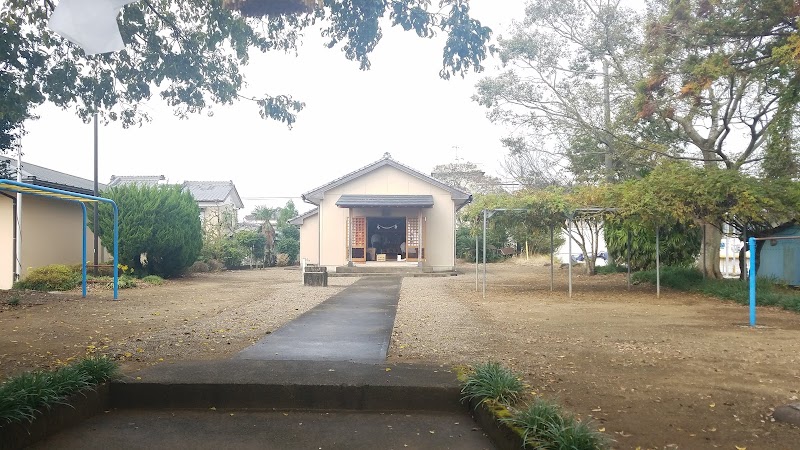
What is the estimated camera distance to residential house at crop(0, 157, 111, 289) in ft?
55.0

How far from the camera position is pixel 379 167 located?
2556 centimetres

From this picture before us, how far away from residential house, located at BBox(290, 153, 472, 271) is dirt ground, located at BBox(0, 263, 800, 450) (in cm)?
1057

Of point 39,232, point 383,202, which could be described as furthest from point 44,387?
point 383,202

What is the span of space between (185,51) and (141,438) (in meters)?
3.68

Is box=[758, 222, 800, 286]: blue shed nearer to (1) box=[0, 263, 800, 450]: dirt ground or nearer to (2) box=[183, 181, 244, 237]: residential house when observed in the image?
(1) box=[0, 263, 800, 450]: dirt ground

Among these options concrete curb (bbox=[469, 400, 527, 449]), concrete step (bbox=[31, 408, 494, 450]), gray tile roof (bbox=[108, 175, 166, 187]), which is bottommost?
concrete step (bbox=[31, 408, 494, 450])

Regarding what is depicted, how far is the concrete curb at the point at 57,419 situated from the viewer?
12.2ft

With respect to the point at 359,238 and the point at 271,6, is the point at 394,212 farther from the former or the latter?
the point at 271,6

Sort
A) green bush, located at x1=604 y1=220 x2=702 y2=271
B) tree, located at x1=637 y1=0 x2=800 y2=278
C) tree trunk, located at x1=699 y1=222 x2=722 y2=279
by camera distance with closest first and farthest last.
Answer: tree, located at x1=637 y1=0 x2=800 y2=278, tree trunk, located at x1=699 y1=222 x2=722 y2=279, green bush, located at x1=604 y1=220 x2=702 y2=271

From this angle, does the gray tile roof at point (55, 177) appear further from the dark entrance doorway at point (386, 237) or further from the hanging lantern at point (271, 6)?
the hanging lantern at point (271, 6)

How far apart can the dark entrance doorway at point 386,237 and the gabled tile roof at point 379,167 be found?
2.53 m

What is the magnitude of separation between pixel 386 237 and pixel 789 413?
24.9m

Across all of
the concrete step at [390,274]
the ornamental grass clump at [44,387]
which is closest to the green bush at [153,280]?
the concrete step at [390,274]

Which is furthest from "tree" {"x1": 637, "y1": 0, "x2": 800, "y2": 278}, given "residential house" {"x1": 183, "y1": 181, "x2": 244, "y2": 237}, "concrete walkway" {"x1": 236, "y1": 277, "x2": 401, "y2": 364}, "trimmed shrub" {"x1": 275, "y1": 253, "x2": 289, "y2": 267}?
"trimmed shrub" {"x1": 275, "y1": 253, "x2": 289, "y2": 267}
